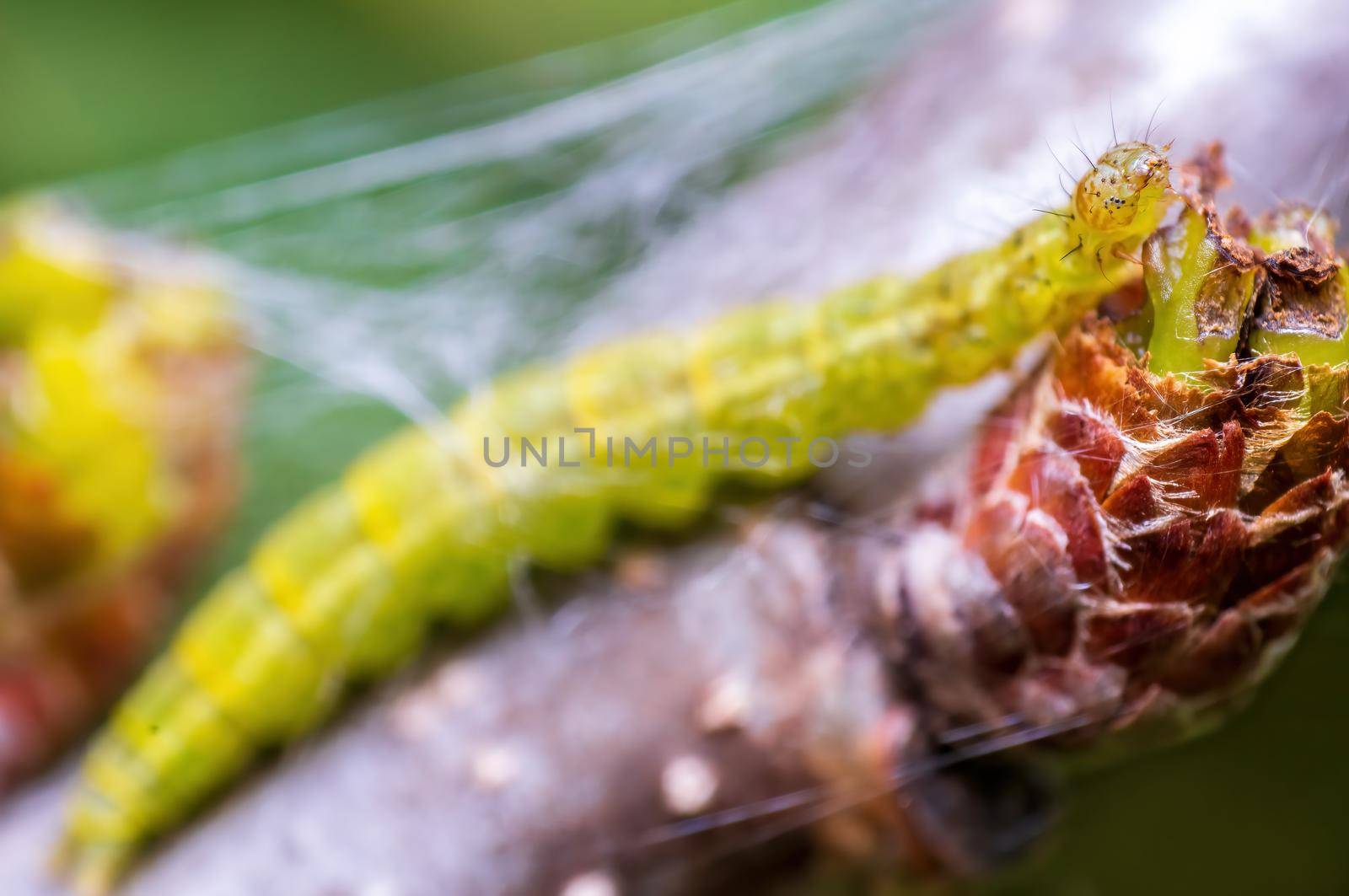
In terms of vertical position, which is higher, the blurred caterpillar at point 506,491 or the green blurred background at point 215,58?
the green blurred background at point 215,58

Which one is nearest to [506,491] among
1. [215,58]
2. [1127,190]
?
[1127,190]

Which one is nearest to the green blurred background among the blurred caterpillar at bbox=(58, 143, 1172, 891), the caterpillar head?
the blurred caterpillar at bbox=(58, 143, 1172, 891)

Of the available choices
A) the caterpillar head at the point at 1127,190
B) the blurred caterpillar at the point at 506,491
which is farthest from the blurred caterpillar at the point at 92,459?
the caterpillar head at the point at 1127,190

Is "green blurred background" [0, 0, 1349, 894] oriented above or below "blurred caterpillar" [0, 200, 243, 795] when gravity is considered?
above

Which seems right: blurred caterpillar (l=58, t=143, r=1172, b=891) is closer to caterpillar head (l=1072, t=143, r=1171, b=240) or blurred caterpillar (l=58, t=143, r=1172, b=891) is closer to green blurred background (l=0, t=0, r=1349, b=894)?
caterpillar head (l=1072, t=143, r=1171, b=240)

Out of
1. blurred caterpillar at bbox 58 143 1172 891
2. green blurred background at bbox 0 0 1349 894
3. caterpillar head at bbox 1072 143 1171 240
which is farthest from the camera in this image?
green blurred background at bbox 0 0 1349 894

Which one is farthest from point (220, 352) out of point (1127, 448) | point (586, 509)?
point (1127, 448)

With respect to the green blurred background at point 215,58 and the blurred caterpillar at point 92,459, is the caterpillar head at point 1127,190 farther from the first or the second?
the green blurred background at point 215,58
